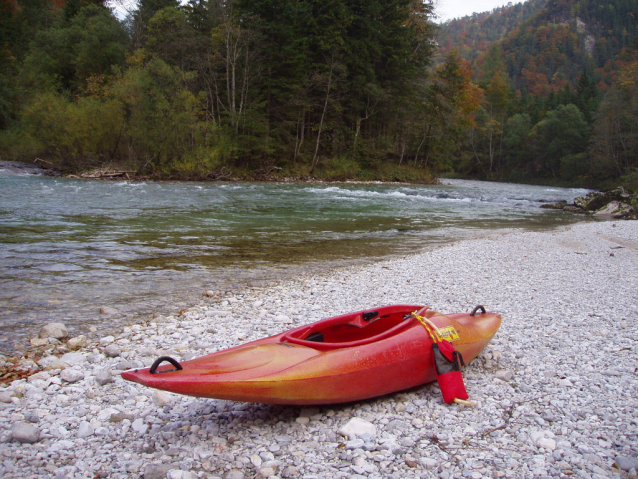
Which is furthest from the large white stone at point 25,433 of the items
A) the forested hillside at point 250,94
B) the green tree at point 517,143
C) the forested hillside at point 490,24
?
the forested hillside at point 490,24

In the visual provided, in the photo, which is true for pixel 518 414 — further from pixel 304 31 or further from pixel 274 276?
pixel 304 31

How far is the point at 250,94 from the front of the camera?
90.7ft

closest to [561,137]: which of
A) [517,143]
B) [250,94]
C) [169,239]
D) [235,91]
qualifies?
[517,143]

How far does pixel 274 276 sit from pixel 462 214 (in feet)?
38.9

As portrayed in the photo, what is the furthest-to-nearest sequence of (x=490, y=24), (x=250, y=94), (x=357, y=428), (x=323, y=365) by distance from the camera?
(x=490, y=24)
(x=250, y=94)
(x=323, y=365)
(x=357, y=428)

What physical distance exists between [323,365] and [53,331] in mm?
2782

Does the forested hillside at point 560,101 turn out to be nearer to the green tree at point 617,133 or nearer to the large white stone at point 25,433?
the green tree at point 617,133

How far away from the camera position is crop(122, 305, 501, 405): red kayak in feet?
7.95

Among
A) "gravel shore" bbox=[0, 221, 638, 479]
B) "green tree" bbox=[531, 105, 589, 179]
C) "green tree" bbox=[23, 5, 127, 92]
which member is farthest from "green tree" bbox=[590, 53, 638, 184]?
"green tree" bbox=[23, 5, 127, 92]

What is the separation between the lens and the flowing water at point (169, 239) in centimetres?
498

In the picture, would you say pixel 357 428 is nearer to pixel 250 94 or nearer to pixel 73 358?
pixel 73 358

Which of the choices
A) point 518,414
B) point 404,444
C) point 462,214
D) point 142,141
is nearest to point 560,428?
point 518,414

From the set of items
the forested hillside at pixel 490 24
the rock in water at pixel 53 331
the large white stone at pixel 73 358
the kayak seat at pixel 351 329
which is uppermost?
the forested hillside at pixel 490 24

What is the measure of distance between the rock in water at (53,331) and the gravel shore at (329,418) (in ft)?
1.18
